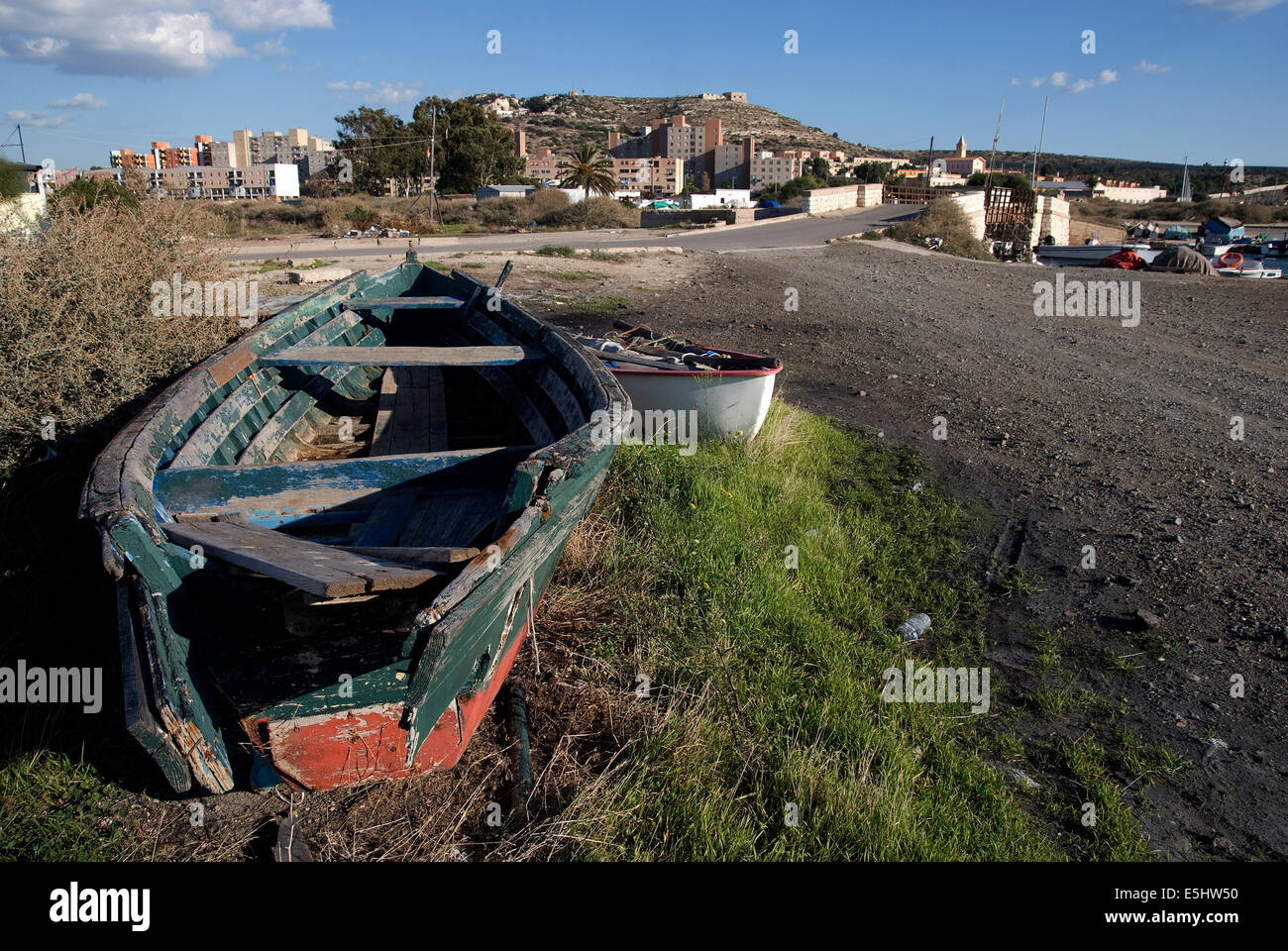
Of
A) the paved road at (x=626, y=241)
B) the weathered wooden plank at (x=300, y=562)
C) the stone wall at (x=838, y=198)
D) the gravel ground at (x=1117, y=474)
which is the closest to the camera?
the weathered wooden plank at (x=300, y=562)

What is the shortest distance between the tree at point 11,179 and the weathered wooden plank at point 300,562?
1934 centimetres

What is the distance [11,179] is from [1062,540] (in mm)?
23421

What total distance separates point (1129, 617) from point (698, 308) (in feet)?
33.3

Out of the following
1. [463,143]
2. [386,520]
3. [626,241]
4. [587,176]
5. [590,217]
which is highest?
[463,143]

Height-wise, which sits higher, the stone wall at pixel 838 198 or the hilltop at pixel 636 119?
the hilltop at pixel 636 119

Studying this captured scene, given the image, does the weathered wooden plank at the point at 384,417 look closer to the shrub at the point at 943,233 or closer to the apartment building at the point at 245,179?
the shrub at the point at 943,233

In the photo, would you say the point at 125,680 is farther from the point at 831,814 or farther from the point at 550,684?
the point at 831,814

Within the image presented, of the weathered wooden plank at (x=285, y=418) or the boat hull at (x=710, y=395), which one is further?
the boat hull at (x=710, y=395)

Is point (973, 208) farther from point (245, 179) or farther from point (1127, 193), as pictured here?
point (1127, 193)

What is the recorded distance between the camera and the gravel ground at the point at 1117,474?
13.3 feet

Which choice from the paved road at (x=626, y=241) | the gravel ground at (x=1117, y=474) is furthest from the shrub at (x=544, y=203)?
the gravel ground at (x=1117, y=474)

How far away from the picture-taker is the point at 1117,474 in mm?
7148

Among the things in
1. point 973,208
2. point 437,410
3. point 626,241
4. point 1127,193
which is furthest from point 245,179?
point 1127,193

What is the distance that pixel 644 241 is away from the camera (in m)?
25.8
